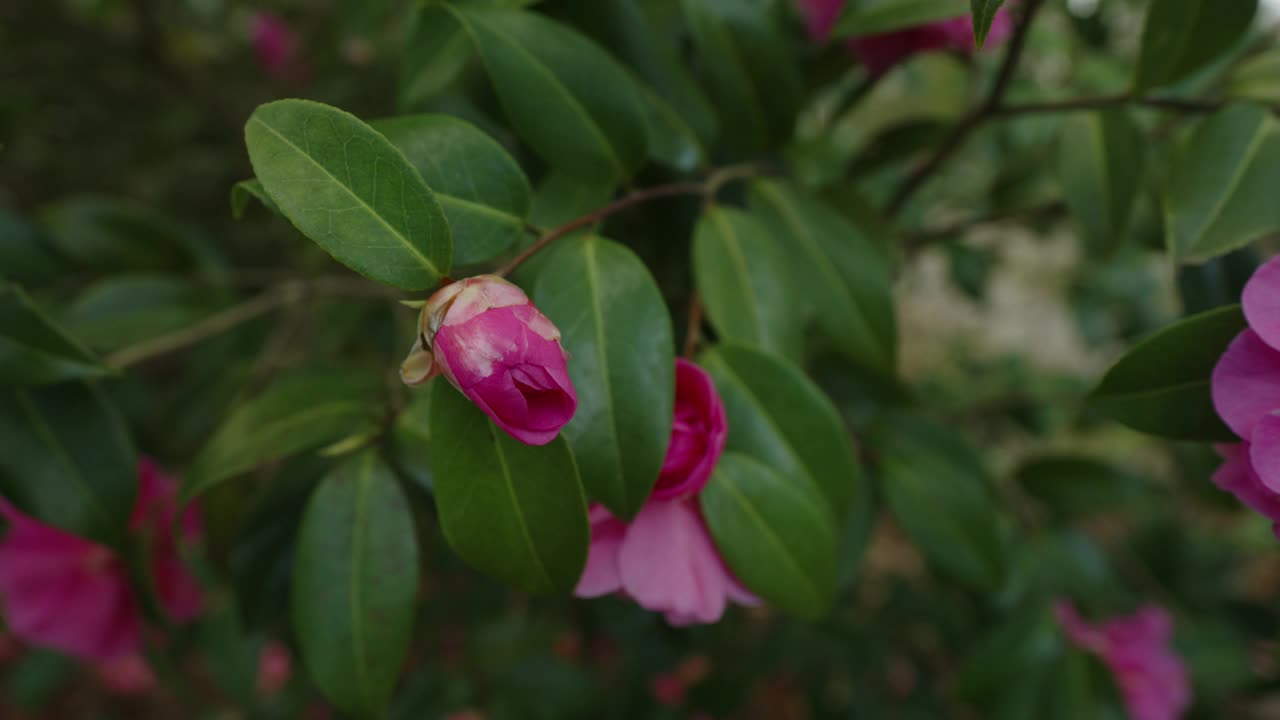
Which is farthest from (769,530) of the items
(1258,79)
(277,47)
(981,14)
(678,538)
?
(277,47)

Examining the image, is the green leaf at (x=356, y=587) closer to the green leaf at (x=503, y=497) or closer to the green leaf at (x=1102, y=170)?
the green leaf at (x=503, y=497)

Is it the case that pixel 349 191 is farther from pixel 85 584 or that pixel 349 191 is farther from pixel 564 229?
pixel 85 584

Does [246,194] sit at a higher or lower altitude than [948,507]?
higher

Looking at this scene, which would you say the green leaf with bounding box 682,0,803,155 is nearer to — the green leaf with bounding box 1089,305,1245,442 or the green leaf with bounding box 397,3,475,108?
the green leaf with bounding box 397,3,475,108

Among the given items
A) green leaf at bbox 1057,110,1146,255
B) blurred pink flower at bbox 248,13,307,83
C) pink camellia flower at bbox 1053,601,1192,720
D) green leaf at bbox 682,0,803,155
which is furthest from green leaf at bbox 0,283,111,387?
blurred pink flower at bbox 248,13,307,83

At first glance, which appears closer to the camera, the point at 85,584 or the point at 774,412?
the point at 774,412
